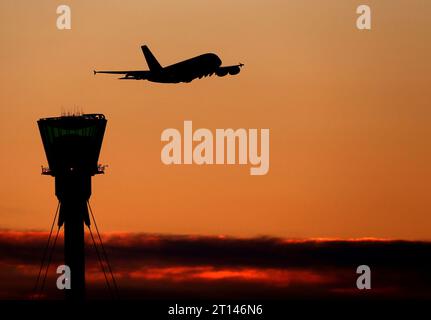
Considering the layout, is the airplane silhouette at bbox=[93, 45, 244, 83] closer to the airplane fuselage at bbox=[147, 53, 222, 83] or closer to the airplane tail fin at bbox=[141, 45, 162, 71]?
the airplane fuselage at bbox=[147, 53, 222, 83]

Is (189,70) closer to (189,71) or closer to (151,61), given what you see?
(189,71)

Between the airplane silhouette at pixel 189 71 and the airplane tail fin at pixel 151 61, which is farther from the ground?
the airplane tail fin at pixel 151 61

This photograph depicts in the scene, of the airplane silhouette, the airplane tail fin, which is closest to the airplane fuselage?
the airplane silhouette

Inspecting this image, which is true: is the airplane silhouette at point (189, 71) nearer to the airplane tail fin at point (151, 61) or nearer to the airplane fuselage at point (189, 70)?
the airplane fuselage at point (189, 70)

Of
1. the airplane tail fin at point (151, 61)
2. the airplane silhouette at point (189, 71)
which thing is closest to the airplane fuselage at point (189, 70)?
the airplane silhouette at point (189, 71)

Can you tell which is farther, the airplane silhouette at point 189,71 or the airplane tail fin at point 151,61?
the airplane tail fin at point 151,61

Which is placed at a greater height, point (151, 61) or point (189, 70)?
point (151, 61)

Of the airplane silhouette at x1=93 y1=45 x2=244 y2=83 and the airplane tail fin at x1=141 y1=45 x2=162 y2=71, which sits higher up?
the airplane tail fin at x1=141 y1=45 x2=162 y2=71

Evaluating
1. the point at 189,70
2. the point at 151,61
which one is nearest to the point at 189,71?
the point at 189,70

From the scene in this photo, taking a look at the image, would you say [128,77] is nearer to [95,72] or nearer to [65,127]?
[95,72]

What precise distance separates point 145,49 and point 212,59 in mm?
24262

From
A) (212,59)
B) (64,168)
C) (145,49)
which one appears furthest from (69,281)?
(212,59)

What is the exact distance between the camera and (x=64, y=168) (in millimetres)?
199625

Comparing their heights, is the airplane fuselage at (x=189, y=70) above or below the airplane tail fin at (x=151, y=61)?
below
